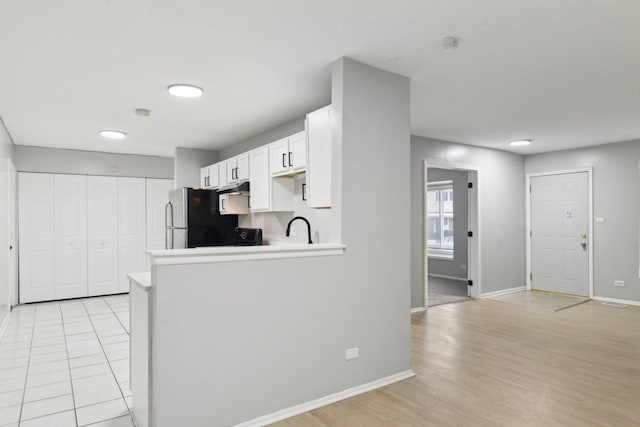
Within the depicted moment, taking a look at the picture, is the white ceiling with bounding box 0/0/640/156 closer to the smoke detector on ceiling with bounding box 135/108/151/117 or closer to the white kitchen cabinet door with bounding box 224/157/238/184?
the smoke detector on ceiling with bounding box 135/108/151/117

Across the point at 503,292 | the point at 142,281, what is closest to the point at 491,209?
the point at 503,292

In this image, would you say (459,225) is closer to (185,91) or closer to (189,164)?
(189,164)

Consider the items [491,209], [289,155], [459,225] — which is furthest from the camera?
[459,225]

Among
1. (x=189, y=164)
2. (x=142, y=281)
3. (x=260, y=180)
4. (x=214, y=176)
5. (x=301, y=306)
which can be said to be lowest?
(x=301, y=306)

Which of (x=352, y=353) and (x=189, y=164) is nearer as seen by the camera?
(x=352, y=353)

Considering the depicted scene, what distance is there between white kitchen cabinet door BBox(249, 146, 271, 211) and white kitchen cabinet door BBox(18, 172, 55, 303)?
3.81 m

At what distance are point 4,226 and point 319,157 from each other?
412cm

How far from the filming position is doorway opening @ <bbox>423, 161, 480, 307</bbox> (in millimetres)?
6359

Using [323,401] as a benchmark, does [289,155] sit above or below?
above

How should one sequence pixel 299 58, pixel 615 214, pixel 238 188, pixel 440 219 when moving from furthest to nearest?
1. pixel 440 219
2. pixel 615 214
3. pixel 238 188
4. pixel 299 58

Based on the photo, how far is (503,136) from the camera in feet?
18.1

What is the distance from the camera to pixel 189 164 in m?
6.22

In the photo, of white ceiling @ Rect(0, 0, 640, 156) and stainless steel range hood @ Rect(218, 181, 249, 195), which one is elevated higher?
white ceiling @ Rect(0, 0, 640, 156)

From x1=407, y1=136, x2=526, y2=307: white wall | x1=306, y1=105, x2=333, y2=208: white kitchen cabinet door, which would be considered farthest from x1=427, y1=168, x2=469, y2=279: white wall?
x1=306, y1=105, x2=333, y2=208: white kitchen cabinet door
